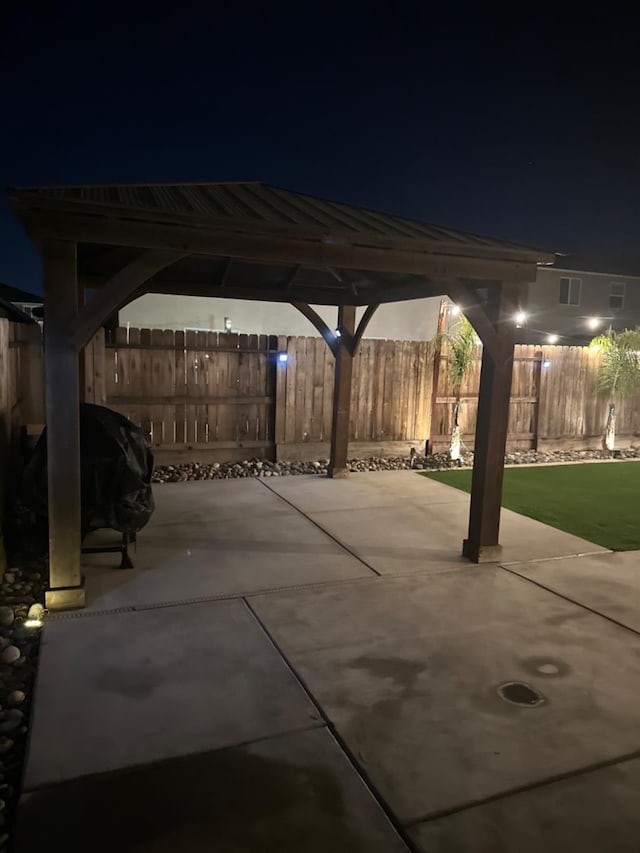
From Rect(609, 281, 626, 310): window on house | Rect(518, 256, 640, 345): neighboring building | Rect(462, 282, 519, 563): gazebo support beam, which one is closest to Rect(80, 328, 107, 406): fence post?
Rect(462, 282, 519, 563): gazebo support beam

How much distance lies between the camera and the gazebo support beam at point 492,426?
4859mm

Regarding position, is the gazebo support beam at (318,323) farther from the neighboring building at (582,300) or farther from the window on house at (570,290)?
the window on house at (570,290)

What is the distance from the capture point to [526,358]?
10.4m

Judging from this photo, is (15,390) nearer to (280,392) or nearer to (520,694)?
(280,392)

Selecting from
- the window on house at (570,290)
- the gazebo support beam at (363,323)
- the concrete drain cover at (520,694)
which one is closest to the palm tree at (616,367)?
the gazebo support beam at (363,323)

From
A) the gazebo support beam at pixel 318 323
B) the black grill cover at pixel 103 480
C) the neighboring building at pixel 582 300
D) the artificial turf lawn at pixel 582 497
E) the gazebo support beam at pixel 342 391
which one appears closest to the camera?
the black grill cover at pixel 103 480

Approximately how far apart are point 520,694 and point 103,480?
3.23 metres

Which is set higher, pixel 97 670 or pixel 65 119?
pixel 65 119

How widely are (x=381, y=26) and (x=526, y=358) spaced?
6852 mm

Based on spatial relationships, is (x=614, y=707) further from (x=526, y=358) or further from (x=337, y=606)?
(x=526, y=358)

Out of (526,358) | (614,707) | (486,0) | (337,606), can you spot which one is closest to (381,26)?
(486,0)

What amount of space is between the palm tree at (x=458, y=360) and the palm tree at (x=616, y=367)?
2.87 m

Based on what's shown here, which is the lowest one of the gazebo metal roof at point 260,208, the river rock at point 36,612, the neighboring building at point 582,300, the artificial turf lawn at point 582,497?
the river rock at point 36,612

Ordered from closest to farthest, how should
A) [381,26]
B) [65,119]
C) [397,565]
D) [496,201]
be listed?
[397,565] → [381,26] → [65,119] → [496,201]
